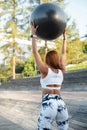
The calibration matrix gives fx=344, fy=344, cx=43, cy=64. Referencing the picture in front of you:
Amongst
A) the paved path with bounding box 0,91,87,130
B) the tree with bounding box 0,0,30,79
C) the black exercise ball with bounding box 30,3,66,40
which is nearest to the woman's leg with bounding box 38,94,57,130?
the black exercise ball with bounding box 30,3,66,40

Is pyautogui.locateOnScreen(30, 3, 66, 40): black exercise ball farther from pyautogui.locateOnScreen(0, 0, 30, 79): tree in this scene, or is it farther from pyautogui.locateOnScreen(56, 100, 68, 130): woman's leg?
pyautogui.locateOnScreen(0, 0, 30, 79): tree

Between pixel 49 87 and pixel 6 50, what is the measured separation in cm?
3164

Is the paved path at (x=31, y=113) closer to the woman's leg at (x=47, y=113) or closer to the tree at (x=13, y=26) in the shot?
the woman's leg at (x=47, y=113)

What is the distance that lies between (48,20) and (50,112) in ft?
4.15

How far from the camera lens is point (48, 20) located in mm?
4688

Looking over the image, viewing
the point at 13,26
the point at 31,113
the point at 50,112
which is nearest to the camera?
the point at 50,112

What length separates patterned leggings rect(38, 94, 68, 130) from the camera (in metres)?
4.29

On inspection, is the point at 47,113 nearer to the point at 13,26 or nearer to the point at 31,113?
the point at 31,113

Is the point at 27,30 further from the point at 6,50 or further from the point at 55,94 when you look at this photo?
the point at 55,94

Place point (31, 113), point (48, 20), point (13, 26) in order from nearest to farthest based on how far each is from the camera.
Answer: point (48, 20) → point (31, 113) → point (13, 26)

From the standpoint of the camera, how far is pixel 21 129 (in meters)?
7.85

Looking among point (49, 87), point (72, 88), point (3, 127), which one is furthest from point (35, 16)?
point (72, 88)

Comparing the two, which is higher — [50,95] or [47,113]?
[50,95]

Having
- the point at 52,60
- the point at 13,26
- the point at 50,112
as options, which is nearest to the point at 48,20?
the point at 52,60
